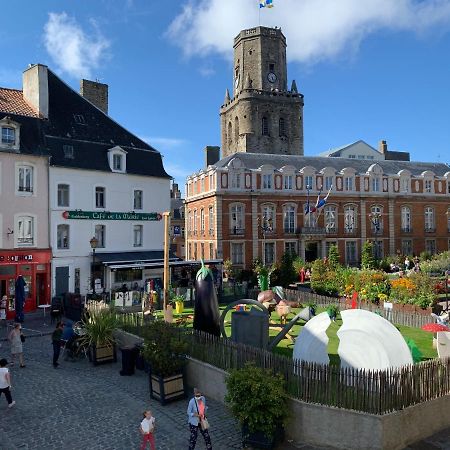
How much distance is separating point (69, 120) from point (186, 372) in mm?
20174

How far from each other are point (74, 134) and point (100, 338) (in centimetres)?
1606

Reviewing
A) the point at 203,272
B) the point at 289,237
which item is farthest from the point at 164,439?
the point at 289,237

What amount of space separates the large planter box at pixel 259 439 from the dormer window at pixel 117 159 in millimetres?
21331

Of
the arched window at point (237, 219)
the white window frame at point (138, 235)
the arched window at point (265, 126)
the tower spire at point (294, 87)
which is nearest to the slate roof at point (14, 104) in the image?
the white window frame at point (138, 235)

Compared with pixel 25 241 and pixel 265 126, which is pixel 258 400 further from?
pixel 265 126

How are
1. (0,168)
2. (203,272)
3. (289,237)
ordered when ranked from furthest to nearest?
(289,237) → (0,168) → (203,272)

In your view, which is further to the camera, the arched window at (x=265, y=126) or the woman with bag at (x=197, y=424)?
the arched window at (x=265, y=126)

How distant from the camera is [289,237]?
139 feet

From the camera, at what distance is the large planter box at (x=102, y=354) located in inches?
579

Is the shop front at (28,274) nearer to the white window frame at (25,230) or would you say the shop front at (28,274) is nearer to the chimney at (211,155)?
the white window frame at (25,230)

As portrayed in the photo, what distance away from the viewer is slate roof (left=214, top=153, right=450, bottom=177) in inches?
1694

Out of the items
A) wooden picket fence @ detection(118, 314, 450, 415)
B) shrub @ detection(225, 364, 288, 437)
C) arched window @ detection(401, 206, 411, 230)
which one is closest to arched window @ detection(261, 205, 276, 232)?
arched window @ detection(401, 206, 411, 230)

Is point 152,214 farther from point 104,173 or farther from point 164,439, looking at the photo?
point 164,439

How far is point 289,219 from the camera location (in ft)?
139
